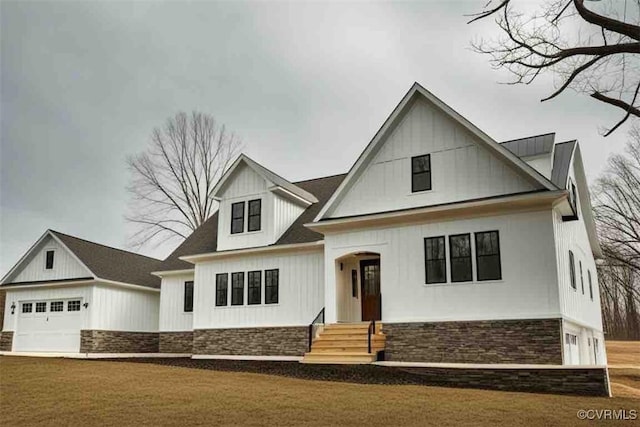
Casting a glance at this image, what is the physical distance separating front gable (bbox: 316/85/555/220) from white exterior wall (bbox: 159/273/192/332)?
9.65m

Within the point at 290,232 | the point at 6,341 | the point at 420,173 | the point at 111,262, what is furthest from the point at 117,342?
the point at 420,173

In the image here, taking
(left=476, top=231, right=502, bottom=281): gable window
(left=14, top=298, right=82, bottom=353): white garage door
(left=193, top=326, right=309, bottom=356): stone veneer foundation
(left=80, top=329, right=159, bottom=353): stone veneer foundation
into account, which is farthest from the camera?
(left=14, top=298, right=82, bottom=353): white garage door

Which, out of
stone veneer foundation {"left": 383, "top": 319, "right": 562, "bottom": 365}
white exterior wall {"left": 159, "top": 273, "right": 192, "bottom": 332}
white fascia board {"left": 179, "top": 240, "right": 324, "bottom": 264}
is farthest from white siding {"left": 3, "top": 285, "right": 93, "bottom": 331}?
stone veneer foundation {"left": 383, "top": 319, "right": 562, "bottom": 365}

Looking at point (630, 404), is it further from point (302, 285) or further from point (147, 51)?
point (147, 51)

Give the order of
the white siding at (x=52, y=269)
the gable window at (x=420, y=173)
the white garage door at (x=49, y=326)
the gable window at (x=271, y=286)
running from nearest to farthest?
1. the gable window at (x=420, y=173)
2. the gable window at (x=271, y=286)
3. the white garage door at (x=49, y=326)
4. the white siding at (x=52, y=269)

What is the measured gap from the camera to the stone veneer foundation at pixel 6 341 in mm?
26031

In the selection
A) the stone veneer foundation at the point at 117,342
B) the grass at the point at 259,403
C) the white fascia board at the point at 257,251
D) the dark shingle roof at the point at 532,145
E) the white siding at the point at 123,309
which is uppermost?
the dark shingle roof at the point at 532,145

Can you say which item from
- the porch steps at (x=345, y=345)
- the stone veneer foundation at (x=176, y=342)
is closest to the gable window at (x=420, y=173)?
the porch steps at (x=345, y=345)

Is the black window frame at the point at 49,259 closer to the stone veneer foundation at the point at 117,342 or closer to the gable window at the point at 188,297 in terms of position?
the stone veneer foundation at the point at 117,342

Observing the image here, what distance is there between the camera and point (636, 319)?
52469 millimetres

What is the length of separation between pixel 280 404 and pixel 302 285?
10049mm

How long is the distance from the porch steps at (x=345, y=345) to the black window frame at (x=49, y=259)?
15.7 meters

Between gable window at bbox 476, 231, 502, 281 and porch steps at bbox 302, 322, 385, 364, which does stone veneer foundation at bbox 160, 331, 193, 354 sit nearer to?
porch steps at bbox 302, 322, 385, 364

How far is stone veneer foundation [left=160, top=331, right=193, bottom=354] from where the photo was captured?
78.2 ft
